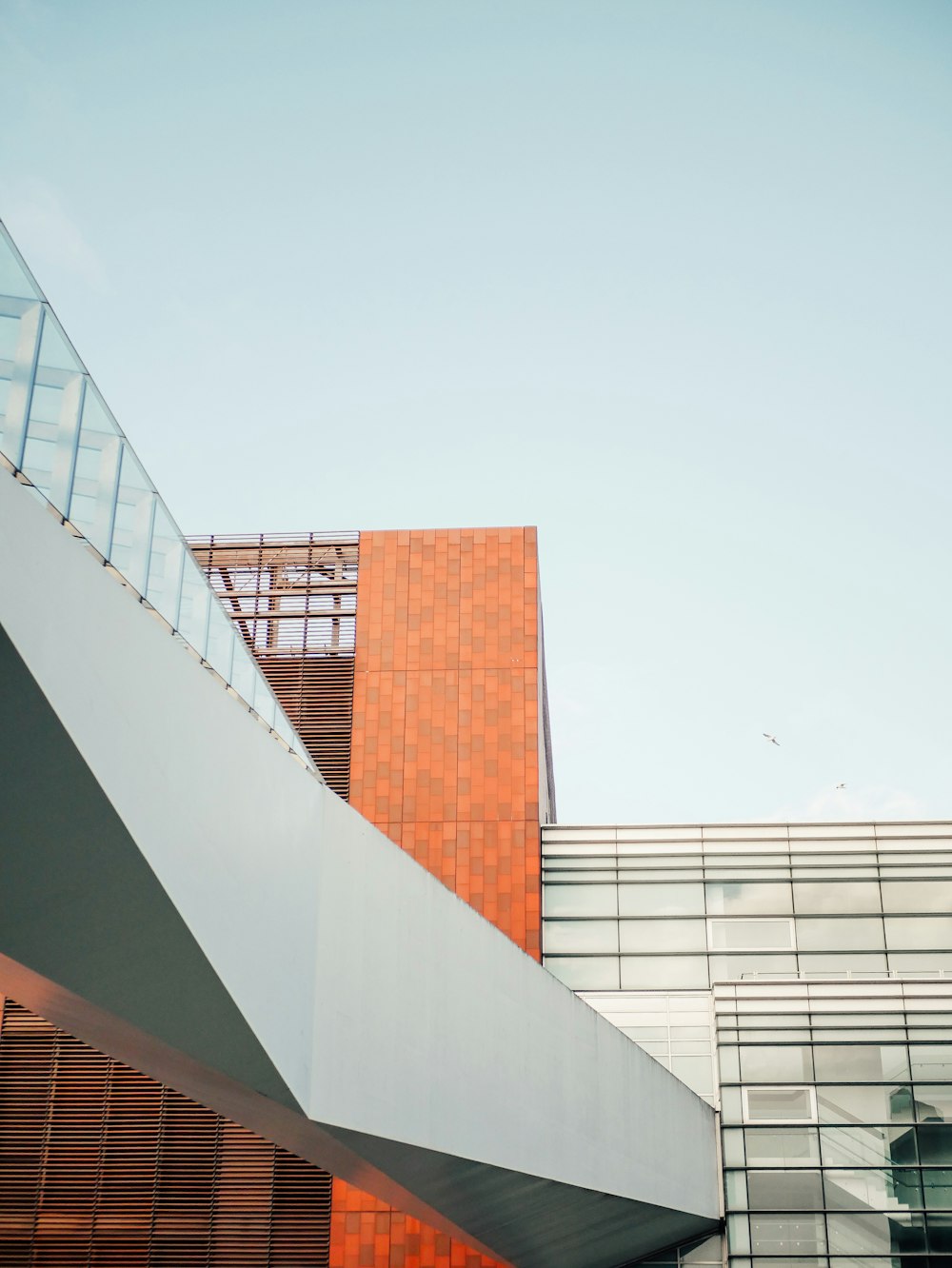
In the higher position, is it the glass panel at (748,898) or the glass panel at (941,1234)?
the glass panel at (748,898)

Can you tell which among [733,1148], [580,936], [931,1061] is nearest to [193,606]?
[733,1148]

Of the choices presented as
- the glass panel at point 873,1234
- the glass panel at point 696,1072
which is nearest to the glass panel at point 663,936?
the glass panel at point 696,1072

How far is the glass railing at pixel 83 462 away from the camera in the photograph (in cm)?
688

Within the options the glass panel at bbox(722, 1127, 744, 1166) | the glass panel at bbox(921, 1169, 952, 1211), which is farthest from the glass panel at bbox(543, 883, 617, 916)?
the glass panel at bbox(921, 1169, 952, 1211)

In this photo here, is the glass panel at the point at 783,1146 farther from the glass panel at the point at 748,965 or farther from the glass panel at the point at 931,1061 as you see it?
the glass panel at the point at 748,965

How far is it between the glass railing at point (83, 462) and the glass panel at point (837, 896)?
65.0 ft

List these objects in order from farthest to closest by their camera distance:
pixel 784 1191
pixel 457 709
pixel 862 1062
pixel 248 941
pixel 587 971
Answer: pixel 457 709, pixel 587 971, pixel 862 1062, pixel 784 1191, pixel 248 941

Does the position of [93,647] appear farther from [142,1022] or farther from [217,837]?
[142,1022]

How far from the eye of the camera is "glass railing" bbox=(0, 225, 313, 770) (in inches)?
271

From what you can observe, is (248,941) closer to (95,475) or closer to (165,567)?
(165,567)

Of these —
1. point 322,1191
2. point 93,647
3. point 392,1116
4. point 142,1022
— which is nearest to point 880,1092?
point 322,1191

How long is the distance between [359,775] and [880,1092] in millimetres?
11471

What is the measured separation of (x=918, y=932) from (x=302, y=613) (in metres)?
13.9

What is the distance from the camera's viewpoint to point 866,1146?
20641 millimetres
